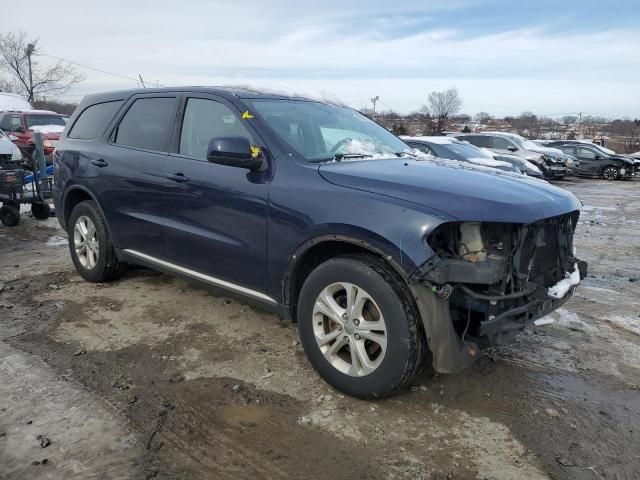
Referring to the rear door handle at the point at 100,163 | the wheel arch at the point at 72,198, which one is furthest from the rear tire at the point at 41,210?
the rear door handle at the point at 100,163

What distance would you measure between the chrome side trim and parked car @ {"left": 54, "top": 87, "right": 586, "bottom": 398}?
0.01 meters

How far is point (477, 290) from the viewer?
278 cm

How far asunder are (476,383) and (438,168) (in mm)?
1381

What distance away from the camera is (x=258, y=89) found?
4.05 m

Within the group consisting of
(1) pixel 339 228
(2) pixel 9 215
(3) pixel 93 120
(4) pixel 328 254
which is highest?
(3) pixel 93 120

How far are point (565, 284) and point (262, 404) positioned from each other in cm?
197

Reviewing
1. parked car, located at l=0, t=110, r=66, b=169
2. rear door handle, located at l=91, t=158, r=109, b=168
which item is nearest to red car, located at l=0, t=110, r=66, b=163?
parked car, located at l=0, t=110, r=66, b=169

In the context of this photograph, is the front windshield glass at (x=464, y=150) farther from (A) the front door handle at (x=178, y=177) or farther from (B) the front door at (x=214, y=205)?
(A) the front door handle at (x=178, y=177)

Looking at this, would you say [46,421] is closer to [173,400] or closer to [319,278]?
[173,400]

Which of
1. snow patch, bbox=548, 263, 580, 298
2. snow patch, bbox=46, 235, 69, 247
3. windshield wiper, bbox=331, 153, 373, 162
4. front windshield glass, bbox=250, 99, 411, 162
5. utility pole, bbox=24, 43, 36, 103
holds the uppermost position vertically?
utility pole, bbox=24, 43, 36, 103

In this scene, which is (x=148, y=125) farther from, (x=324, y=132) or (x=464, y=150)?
(x=464, y=150)

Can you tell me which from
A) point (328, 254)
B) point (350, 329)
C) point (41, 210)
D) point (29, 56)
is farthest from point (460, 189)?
point (29, 56)

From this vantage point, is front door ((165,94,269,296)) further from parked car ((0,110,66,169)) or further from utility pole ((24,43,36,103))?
utility pole ((24,43,36,103))

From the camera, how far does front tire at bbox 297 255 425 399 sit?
2.78 metres
